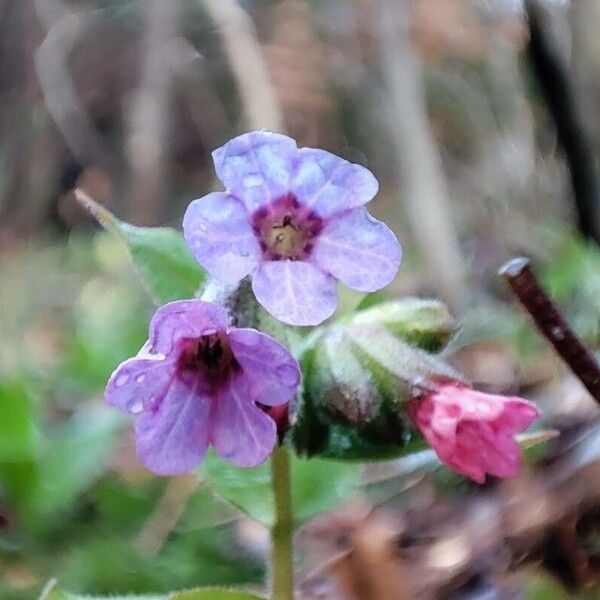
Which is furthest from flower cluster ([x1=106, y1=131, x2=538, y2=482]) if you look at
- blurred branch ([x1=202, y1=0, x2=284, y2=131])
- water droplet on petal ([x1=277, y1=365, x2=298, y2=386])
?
blurred branch ([x1=202, y1=0, x2=284, y2=131])

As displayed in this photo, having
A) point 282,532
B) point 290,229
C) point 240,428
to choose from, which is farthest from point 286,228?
point 282,532

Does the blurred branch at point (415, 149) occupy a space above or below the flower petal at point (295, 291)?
below

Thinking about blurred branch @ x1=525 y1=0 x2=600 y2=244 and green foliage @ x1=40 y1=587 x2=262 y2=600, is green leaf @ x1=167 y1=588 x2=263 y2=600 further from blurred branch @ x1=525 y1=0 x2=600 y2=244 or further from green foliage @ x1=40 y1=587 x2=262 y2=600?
blurred branch @ x1=525 y1=0 x2=600 y2=244

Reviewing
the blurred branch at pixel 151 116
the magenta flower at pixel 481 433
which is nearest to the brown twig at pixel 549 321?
the magenta flower at pixel 481 433

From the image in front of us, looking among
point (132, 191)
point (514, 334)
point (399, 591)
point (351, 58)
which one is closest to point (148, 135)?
point (132, 191)

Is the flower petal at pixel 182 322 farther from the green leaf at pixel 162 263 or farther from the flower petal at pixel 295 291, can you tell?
the green leaf at pixel 162 263
